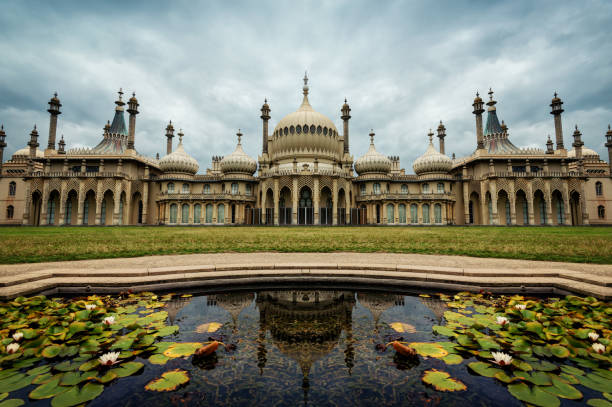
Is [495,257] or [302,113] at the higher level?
[302,113]

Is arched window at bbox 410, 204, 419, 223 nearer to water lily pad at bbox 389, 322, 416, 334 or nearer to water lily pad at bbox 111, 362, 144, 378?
water lily pad at bbox 389, 322, 416, 334

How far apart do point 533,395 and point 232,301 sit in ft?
14.6

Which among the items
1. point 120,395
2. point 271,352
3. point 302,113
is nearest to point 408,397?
point 271,352

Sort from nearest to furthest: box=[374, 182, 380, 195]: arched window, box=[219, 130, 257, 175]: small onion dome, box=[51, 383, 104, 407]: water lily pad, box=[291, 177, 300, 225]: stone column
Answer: box=[51, 383, 104, 407]: water lily pad < box=[291, 177, 300, 225]: stone column < box=[374, 182, 380, 195]: arched window < box=[219, 130, 257, 175]: small onion dome

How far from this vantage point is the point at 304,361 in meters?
3.21

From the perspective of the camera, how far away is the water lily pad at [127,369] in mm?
2818

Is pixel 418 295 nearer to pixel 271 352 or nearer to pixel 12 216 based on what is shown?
pixel 271 352

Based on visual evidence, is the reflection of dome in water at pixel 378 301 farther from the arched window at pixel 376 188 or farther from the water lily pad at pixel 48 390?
the arched window at pixel 376 188

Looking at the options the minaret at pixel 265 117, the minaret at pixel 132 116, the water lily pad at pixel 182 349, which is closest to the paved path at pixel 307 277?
the water lily pad at pixel 182 349

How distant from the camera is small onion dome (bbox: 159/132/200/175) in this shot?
4328 centimetres

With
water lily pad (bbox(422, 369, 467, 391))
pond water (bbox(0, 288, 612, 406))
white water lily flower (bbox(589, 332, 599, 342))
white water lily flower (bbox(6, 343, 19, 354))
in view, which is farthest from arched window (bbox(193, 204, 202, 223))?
white water lily flower (bbox(589, 332, 599, 342))

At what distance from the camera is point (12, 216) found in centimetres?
4375

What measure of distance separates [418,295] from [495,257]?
5.40 meters

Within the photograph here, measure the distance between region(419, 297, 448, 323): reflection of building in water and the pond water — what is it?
0.02 meters
